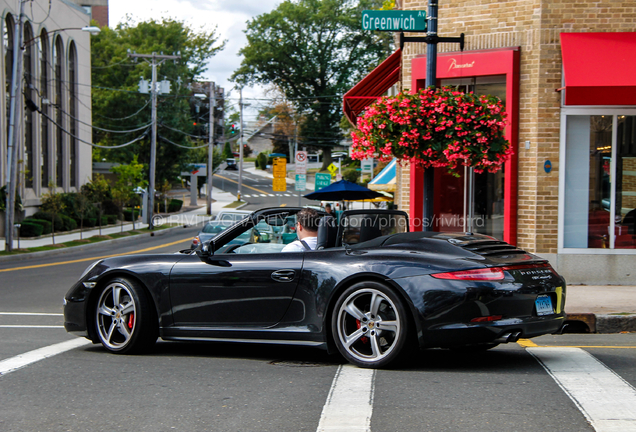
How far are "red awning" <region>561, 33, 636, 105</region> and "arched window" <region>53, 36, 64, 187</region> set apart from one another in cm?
3172

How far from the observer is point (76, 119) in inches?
1535

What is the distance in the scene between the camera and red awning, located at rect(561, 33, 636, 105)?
11.0m

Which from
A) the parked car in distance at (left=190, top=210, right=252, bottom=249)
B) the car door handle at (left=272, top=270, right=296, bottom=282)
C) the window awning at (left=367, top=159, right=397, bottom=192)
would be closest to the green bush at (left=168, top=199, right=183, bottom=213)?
the window awning at (left=367, top=159, right=397, bottom=192)

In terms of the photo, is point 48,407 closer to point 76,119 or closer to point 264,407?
point 264,407

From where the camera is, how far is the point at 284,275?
5770 mm

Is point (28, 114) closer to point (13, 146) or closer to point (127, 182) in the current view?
point (127, 182)

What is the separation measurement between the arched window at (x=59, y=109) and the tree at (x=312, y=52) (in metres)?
Answer: 35.8

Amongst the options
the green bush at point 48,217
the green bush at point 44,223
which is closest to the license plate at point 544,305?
the green bush at point 44,223

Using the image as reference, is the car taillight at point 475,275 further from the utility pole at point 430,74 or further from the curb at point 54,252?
the curb at point 54,252

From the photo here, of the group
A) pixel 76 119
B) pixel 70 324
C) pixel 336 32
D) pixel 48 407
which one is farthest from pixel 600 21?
pixel 336 32

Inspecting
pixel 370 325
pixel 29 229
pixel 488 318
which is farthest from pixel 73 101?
pixel 488 318

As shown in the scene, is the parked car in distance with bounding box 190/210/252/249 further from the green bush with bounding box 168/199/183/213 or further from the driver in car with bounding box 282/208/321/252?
the green bush with bounding box 168/199/183/213

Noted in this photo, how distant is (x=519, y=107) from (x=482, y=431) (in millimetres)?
9598

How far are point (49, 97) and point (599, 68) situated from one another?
3153 centimetres
